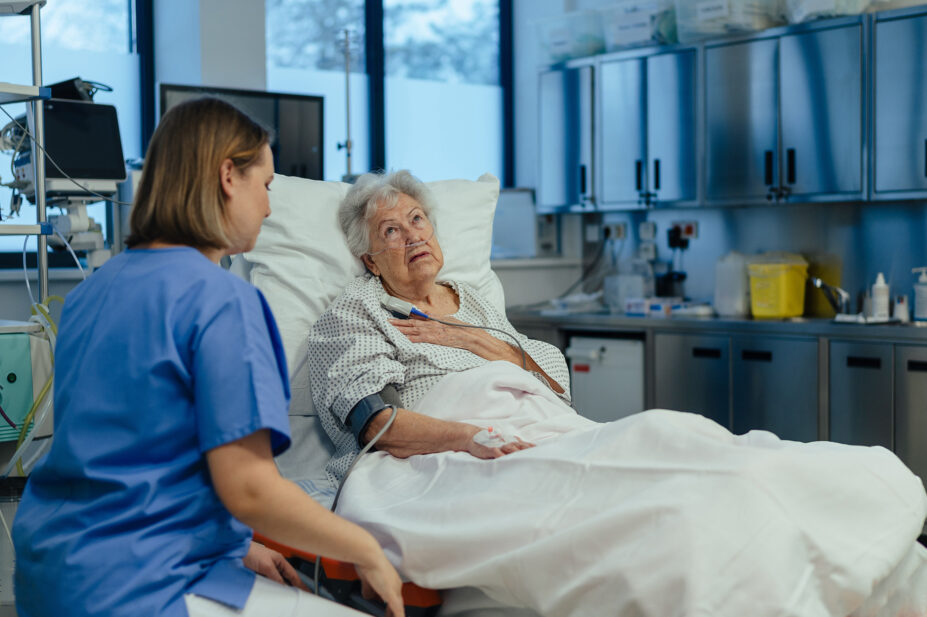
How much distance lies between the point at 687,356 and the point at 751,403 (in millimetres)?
320

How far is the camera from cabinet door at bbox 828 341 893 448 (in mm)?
3334

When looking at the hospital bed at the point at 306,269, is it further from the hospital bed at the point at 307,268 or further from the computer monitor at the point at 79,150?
the computer monitor at the point at 79,150

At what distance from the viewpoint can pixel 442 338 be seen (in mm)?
2109

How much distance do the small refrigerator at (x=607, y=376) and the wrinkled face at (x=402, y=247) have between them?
1955mm

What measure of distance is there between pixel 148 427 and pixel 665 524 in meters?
0.67

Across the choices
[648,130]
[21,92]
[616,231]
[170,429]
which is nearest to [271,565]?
[170,429]

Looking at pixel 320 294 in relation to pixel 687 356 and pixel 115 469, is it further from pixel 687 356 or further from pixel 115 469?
pixel 687 356

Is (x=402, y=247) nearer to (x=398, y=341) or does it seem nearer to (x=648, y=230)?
(x=398, y=341)

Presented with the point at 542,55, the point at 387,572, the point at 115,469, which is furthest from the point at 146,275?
the point at 542,55

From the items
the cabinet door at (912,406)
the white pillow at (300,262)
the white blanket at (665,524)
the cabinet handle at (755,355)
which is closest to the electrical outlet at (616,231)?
the cabinet handle at (755,355)

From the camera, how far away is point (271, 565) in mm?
1467

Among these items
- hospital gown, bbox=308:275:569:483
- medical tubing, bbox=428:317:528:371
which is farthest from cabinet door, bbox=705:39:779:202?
hospital gown, bbox=308:275:569:483

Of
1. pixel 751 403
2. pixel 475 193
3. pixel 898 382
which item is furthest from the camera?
pixel 751 403

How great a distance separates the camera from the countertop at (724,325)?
10.9ft
